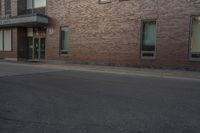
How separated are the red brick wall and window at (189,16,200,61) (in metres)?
0.35

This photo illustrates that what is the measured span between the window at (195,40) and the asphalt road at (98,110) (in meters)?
6.75

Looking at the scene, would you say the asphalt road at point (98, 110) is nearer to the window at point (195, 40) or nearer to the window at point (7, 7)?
the window at point (195, 40)

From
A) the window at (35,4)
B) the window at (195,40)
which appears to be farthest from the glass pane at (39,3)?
the window at (195,40)

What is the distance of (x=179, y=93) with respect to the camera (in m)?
8.20

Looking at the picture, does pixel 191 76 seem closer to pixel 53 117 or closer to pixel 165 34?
pixel 165 34

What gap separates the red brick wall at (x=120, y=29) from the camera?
15.2m

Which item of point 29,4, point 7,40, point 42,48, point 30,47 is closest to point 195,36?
point 42,48

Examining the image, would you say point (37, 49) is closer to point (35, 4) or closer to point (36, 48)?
point (36, 48)

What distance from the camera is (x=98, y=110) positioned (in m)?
5.89

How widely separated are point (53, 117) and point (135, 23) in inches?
511

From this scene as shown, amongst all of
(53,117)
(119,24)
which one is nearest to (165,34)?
(119,24)

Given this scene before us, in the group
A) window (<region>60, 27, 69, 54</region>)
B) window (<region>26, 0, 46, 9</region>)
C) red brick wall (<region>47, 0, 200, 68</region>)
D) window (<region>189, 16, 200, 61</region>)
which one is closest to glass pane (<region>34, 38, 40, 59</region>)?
red brick wall (<region>47, 0, 200, 68</region>)

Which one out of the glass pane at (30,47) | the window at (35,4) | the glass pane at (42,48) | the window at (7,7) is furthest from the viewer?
the window at (7,7)

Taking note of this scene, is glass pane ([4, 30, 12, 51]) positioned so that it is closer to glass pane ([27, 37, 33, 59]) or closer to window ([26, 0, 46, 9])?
glass pane ([27, 37, 33, 59])
